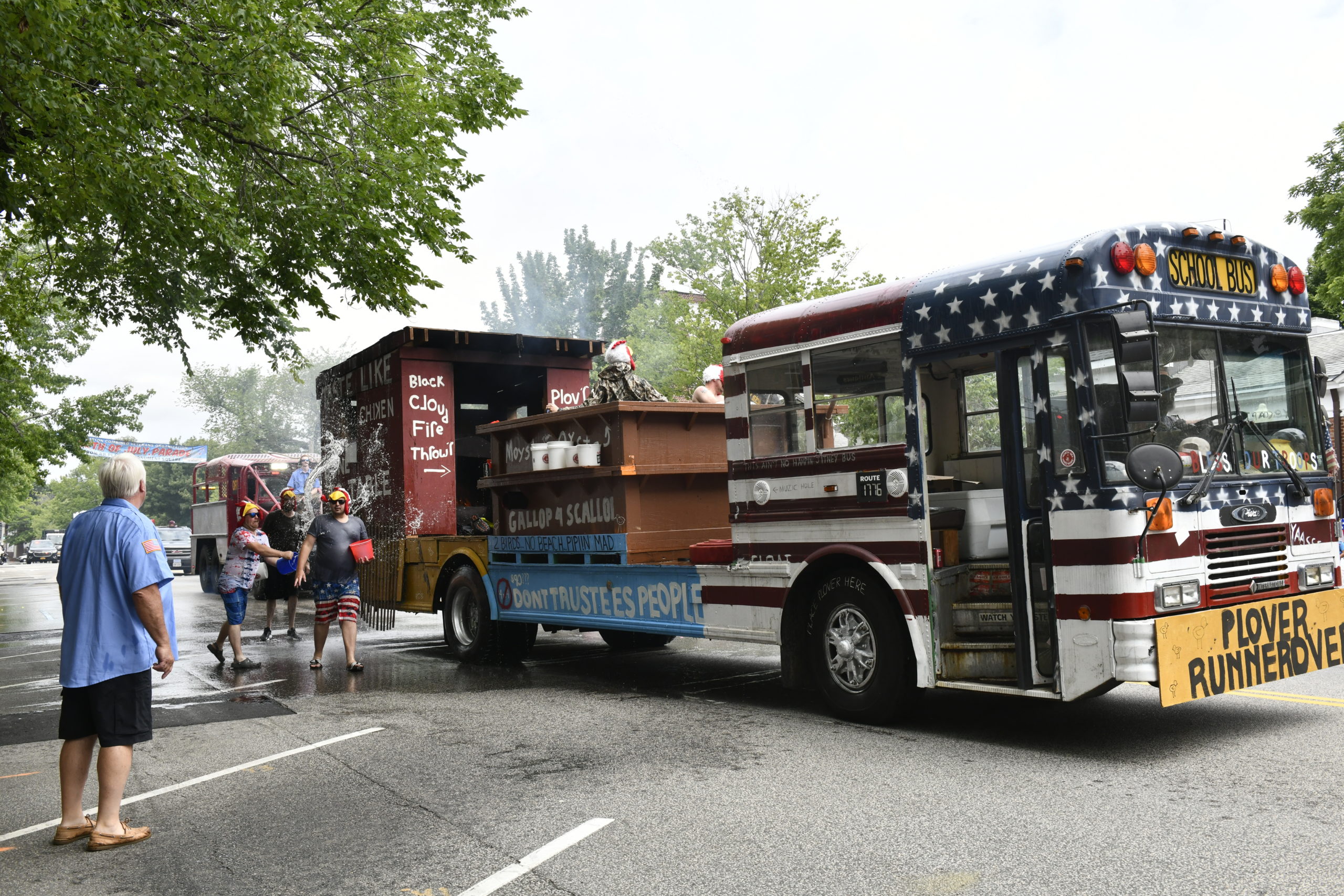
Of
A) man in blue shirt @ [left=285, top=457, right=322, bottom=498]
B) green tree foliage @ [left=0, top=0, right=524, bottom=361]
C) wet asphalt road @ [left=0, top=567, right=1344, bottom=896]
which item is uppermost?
green tree foliage @ [left=0, top=0, right=524, bottom=361]

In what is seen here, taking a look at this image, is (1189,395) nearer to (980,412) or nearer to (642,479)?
(980,412)

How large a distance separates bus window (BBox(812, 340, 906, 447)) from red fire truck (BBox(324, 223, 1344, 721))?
0.02 metres

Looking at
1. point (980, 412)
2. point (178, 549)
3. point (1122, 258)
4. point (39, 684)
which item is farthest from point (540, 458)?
point (178, 549)

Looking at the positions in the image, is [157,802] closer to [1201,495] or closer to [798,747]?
[798,747]

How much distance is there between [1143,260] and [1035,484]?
53.4 inches

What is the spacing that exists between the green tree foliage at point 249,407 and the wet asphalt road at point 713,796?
73292 mm

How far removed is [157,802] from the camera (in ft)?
18.8

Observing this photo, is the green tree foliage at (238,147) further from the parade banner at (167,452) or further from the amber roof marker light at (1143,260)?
the parade banner at (167,452)

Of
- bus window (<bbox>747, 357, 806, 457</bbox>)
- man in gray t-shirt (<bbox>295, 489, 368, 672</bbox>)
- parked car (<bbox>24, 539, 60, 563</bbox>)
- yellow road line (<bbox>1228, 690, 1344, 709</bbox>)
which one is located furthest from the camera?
parked car (<bbox>24, 539, 60, 563</bbox>)

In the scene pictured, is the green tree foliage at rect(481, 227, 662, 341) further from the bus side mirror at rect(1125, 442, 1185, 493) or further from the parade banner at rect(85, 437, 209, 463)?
the bus side mirror at rect(1125, 442, 1185, 493)

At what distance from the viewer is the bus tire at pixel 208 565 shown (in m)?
24.5

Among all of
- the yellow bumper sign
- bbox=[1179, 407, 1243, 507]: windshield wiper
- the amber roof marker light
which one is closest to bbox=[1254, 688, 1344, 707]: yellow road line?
the yellow bumper sign

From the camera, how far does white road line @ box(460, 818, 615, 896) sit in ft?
13.8

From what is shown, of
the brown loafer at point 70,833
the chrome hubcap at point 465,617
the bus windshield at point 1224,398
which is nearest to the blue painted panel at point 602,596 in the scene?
the chrome hubcap at point 465,617
